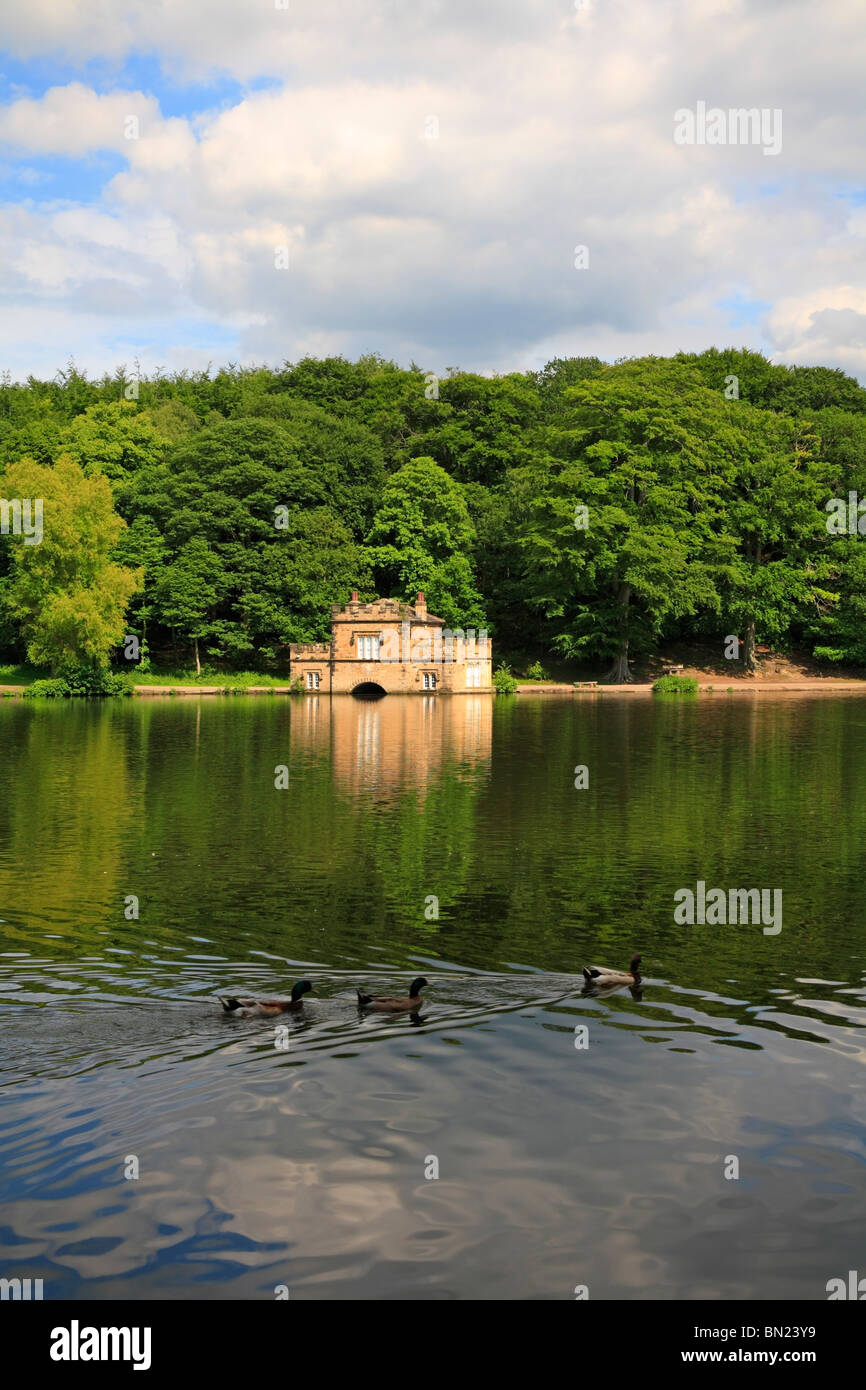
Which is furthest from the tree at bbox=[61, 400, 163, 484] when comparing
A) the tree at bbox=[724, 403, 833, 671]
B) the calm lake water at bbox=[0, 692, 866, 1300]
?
the calm lake water at bbox=[0, 692, 866, 1300]

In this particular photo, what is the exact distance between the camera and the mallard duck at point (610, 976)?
14.0 meters

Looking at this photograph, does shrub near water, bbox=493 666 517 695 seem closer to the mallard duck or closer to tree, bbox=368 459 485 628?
tree, bbox=368 459 485 628

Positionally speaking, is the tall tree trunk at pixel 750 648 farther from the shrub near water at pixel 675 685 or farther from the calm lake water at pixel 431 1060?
the calm lake water at pixel 431 1060

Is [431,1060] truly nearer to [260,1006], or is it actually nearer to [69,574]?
[260,1006]

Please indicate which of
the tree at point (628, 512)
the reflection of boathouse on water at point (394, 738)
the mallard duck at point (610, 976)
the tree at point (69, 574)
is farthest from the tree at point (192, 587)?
the mallard duck at point (610, 976)

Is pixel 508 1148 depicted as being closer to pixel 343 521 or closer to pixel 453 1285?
pixel 453 1285

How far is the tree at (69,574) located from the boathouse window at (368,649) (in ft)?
49.5

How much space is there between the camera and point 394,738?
46750 mm

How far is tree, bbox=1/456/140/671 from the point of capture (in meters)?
71.7

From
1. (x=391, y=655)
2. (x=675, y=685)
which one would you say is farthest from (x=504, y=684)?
(x=675, y=685)

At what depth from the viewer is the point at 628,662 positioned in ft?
276

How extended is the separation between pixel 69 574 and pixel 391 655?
70.0 ft

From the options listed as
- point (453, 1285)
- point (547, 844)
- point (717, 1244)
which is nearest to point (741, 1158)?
point (717, 1244)
